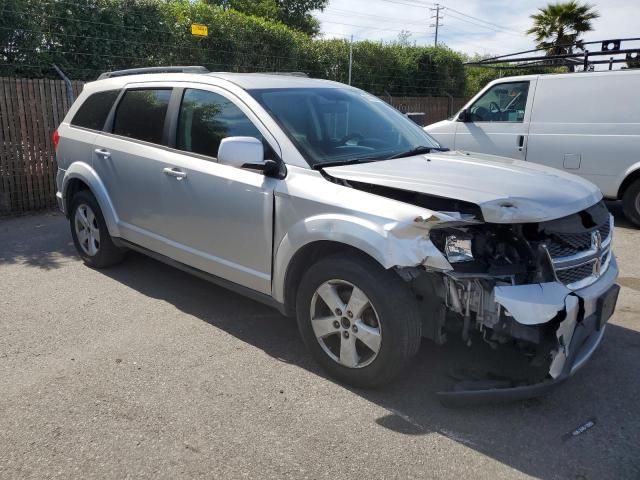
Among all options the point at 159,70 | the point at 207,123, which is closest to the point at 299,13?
the point at 159,70

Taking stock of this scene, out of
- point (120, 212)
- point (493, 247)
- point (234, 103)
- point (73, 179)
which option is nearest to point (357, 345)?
point (493, 247)

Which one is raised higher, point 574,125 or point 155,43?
point 155,43

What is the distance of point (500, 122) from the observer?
844cm

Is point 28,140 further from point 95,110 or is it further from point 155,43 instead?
point 95,110

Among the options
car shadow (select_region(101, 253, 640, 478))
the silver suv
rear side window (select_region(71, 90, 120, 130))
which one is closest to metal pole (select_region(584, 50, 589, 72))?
the silver suv

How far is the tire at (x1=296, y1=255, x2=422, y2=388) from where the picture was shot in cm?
309

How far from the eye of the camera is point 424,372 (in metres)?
3.66

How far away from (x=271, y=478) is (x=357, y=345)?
967mm

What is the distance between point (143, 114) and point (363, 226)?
8.59 feet

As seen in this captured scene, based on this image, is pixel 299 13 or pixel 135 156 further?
pixel 299 13

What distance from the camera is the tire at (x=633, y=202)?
7.49 metres

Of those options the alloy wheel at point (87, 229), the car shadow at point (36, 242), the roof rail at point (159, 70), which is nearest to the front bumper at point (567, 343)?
the roof rail at point (159, 70)

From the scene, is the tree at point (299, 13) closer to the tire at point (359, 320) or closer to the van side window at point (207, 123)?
the van side window at point (207, 123)

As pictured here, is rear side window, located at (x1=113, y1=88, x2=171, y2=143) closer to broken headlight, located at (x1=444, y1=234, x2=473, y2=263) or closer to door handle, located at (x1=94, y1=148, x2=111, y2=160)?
door handle, located at (x1=94, y1=148, x2=111, y2=160)
